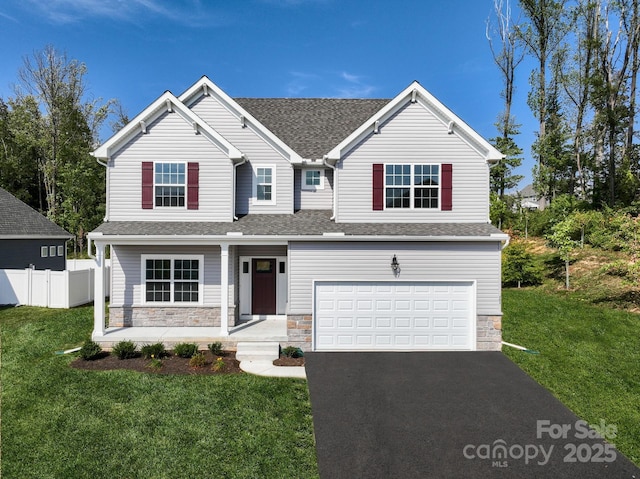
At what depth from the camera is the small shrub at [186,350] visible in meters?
10.2

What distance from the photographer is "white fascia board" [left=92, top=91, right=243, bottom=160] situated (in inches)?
459

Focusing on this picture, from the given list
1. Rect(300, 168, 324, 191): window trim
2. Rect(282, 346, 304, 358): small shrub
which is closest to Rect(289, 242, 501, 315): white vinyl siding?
Rect(282, 346, 304, 358): small shrub

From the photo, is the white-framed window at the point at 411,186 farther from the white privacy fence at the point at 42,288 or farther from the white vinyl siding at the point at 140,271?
the white privacy fence at the point at 42,288

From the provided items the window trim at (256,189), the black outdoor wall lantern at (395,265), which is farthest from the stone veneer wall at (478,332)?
the window trim at (256,189)

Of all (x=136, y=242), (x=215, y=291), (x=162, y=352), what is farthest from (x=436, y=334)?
(x=136, y=242)

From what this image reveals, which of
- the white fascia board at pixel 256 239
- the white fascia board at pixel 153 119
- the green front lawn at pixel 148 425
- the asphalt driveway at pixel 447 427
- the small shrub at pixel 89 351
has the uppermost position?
the white fascia board at pixel 153 119

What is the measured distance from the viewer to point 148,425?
260 inches

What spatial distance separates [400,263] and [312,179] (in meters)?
4.68

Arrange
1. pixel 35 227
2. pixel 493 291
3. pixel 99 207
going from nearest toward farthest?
pixel 493 291, pixel 35 227, pixel 99 207

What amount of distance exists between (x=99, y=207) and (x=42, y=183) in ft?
46.0

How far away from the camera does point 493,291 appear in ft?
36.5

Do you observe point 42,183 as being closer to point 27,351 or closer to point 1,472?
point 27,351

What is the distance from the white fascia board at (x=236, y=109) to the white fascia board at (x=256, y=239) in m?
3.19

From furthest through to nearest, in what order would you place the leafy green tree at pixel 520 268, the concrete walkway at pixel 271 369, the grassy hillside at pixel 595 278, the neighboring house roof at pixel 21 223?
the neighboring house roof at pixel 21 223 < the leafy green tree at pixel 520 268 < the grassy hillside at pixel 595 278 < the concrete walkway at pixel 271 369
